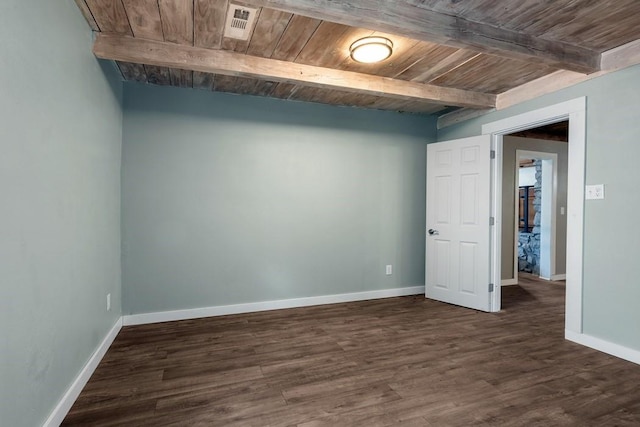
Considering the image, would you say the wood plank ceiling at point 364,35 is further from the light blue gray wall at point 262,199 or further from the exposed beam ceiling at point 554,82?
the light blue gray wall at point 262,199

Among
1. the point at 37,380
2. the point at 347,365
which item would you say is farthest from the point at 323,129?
the point at 37,380

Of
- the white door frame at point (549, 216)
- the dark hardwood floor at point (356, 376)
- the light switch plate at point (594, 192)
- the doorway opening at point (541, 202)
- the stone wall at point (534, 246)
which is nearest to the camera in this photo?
the dark hardwood floor at point (356, 376)

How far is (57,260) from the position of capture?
68.1 inches

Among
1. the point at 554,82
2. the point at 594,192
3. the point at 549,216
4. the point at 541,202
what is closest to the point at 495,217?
the point at 594,192

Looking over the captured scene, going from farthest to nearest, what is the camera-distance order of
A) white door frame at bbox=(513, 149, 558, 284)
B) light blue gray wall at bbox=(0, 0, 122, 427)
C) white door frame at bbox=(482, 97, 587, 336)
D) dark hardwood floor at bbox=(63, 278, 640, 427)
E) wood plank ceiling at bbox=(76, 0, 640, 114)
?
1. white door frame at bbox=(513, 149, 558, 284)
2. white door frame at bbox=(482, 97, 587, 336)
3. wood plank ceiling at bbox=(76, 0, 640, 114)
4. dark hardwood floor at bbox=(63, 278, 640, 427)
5. light blue gray wall at bbox=(0, 0, 122, 427)

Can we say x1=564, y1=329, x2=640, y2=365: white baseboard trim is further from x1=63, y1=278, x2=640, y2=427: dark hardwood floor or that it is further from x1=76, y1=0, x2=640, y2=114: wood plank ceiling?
x1=76, y1=0, x2=640, y2=114: wood plank ceiling

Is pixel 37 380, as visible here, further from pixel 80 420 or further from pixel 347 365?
pixel 347 365

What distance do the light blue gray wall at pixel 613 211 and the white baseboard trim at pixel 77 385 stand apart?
388cm

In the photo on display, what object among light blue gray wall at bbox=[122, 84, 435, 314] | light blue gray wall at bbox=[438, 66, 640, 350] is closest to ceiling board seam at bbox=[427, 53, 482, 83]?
light blue gray wall at bbox=[438, 66, 640, 350]

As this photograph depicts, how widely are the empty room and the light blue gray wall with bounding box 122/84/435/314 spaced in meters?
0.03

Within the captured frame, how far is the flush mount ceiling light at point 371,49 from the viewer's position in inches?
93.9

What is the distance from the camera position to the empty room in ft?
5.73

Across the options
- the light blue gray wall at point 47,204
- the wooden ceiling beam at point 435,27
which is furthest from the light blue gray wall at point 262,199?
the wooden ceiling beam at point 435,27

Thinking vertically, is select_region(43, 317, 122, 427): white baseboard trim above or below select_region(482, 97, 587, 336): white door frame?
below
